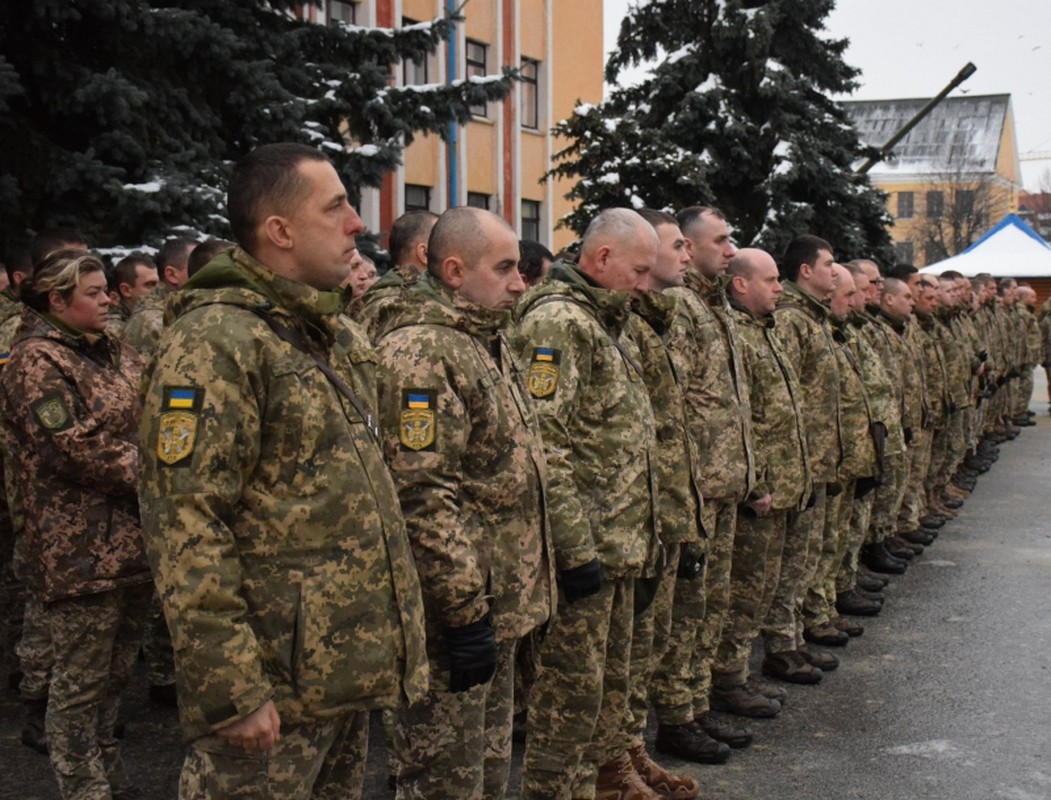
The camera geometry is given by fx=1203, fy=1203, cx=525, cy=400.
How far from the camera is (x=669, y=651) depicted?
218 inches

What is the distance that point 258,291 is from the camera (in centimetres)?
283

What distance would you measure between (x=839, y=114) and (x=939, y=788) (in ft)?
51.0

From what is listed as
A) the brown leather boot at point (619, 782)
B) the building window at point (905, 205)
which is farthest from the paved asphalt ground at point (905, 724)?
the building window at point (905, 205)

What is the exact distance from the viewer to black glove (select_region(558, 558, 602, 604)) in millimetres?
4062

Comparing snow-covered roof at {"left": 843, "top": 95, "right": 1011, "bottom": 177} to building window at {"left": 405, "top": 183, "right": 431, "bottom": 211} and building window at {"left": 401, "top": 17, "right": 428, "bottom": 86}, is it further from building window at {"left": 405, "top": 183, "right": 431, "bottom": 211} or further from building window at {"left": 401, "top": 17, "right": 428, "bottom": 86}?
building window at {"left": 401, "top": 17, "right": 428, "bottom": 86}

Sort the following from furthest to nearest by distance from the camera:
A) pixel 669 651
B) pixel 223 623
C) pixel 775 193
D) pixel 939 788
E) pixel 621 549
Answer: pixel 775 193 < pixel 669 651 < pixel 939 788 < pixel 621 549 < pixel 223 623

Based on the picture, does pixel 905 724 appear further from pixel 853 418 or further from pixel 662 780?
pixel 853 418

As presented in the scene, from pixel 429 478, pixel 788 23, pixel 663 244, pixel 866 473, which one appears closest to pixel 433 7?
pixel 788 23

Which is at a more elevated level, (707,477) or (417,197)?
(417,197)

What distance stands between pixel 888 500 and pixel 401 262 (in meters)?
5.02

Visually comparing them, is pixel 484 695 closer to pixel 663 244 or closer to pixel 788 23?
pixel 663 244

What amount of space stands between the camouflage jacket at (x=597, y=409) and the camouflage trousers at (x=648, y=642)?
0.44m

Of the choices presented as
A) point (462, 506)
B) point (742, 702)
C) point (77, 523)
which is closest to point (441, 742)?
point (462, 506)

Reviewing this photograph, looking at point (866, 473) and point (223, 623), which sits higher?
point (223, 623)
